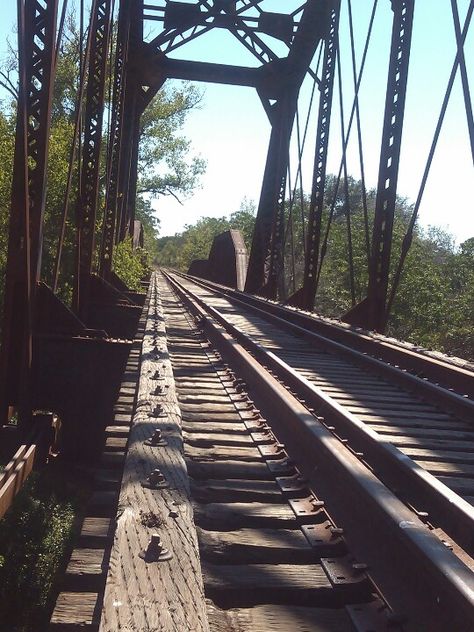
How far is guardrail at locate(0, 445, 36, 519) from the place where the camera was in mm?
4324

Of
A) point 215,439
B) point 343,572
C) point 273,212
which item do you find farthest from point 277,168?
point 343,572

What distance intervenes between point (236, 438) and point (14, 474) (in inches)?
70.9

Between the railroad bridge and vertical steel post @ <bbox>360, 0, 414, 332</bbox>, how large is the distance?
2 cm

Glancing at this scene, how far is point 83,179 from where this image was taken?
10078 millimetres

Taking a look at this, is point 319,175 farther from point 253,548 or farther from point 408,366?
point 253,548

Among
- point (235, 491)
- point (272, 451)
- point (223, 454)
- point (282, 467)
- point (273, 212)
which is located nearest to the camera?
point (235, 491)

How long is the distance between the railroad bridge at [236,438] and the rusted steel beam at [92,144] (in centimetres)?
3

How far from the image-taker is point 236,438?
3711mm

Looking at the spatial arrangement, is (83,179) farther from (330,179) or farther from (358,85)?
(330,179)

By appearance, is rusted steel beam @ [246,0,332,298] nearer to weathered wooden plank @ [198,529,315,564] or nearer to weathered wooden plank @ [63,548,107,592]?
weathered wooden plank @ [198,529,315,564]

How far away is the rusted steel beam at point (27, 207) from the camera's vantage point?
17.6 feet

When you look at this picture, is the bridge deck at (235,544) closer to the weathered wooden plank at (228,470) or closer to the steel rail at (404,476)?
the weathered wooden plank at (228,470)

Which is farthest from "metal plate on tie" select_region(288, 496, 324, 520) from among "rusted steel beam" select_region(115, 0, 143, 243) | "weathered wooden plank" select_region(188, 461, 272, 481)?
"rusted steel beam" select_region(115, 0, 143, 243)

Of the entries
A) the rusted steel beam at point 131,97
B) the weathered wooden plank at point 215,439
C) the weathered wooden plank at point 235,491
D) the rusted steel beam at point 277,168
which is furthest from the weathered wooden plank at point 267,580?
the rusted steel beam at point 131,97
